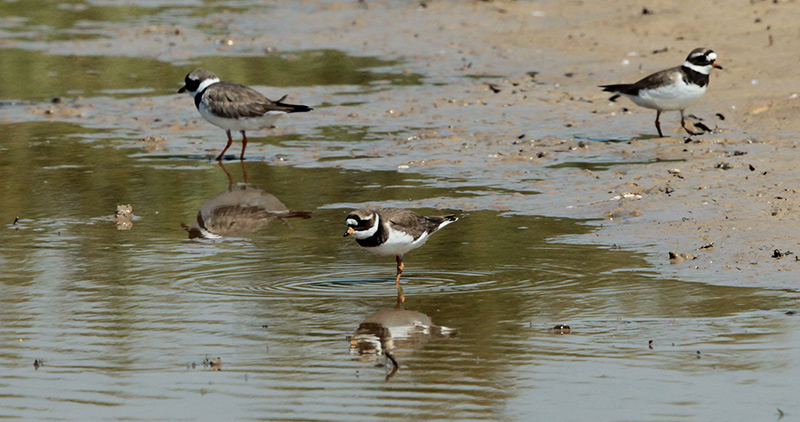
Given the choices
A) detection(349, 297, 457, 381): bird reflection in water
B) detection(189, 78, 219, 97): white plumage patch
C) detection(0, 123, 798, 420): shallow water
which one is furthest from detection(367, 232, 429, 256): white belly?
detection(189, 78, 219, 97): white plumage patch

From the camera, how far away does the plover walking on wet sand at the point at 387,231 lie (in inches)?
350

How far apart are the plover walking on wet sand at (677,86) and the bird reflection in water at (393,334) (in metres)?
7.28

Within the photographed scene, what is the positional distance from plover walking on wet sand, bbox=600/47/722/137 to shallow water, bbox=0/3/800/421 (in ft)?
6.23

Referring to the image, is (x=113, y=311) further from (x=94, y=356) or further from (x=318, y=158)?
(x=318, y=158)

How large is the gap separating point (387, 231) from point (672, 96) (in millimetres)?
6843

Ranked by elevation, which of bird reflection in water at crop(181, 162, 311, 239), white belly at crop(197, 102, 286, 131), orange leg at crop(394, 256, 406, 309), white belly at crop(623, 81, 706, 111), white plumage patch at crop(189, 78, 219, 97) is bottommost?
orange leg at crop(394, 256, 406, 309)

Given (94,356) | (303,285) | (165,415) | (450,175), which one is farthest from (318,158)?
(165,415)

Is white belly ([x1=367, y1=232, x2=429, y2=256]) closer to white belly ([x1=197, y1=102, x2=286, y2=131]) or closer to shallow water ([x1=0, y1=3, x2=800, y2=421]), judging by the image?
shallow water ([x1=0, y1=3, x2=800, y2=421])

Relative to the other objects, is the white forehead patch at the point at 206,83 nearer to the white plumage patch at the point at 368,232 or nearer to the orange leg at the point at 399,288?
the orange leg at the point at 399,288

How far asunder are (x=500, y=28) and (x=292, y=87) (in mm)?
5442

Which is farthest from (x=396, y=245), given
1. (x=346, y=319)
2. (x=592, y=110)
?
(x=592, y=110)

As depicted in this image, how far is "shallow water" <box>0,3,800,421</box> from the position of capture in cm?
645

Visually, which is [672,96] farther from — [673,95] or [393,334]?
[393,334]

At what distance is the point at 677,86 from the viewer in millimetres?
14469
